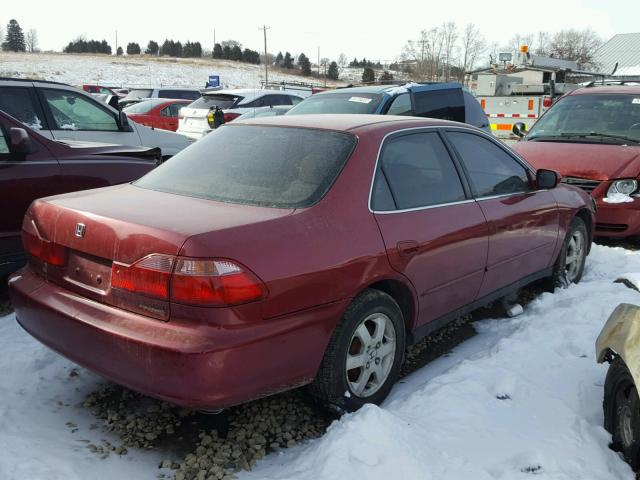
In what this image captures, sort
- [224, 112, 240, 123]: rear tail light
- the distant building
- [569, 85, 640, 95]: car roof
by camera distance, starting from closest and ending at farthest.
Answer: [569, 85, 640, 95]: car roof
[224, 112, 240, 123]: rear tail light
the distant building

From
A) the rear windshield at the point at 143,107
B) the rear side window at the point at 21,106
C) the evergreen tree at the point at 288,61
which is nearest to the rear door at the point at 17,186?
the rear side window at the point at 21,106

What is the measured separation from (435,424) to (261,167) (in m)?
1.63

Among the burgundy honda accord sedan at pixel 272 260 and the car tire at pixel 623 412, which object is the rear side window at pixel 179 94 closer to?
the burgundy honda accord sedan at pixel 272 260

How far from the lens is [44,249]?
10.5 ft

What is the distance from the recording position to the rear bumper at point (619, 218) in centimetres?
660

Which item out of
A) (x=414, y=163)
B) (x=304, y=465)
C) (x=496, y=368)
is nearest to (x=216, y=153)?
(x=414, y=163)

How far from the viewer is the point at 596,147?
23.4 feet

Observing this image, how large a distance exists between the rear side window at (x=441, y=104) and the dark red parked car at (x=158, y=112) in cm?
893

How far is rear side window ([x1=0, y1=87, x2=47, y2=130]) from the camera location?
20.9 feet

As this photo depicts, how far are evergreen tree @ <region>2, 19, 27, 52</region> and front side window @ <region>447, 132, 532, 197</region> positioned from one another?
331 ft

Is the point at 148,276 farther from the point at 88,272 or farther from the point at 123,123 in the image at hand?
the point at 123,123

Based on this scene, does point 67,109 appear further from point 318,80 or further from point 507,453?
point 318,80

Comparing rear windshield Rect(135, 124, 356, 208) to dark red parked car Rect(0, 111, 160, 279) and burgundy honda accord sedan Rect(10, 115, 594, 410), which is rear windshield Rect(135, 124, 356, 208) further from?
dark red parked car Rect(0, 111, 160, 279)

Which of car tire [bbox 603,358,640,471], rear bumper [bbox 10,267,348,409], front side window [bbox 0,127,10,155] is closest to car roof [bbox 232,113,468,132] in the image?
rear bumper [bbox 10,267,348,409]
